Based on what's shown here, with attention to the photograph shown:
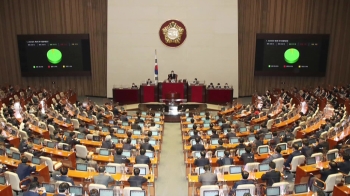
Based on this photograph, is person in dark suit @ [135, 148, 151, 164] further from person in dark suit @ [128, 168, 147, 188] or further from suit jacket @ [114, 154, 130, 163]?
person in dark suit @ [128, 168, 147, 188]

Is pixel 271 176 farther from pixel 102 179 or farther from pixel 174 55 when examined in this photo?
pixel 174 55

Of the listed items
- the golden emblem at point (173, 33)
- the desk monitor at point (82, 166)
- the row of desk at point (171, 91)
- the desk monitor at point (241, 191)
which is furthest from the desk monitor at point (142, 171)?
the golden emblem at point (173, 33)

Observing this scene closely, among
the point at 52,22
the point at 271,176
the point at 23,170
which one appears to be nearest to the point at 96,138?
Result: the point at 23,170

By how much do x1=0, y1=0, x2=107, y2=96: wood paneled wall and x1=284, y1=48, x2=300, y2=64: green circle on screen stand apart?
42.2 feet

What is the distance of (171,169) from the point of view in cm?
1260

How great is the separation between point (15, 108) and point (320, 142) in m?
13.5

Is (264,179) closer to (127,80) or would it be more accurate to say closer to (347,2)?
(127,80)

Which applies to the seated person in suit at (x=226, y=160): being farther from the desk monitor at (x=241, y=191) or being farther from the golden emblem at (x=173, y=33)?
the golden emblem at (x=173, y=33)

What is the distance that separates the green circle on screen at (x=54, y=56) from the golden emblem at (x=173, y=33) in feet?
24.7

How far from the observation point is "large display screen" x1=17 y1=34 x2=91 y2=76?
81.1 ft

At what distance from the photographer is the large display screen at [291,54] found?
81.8 ft

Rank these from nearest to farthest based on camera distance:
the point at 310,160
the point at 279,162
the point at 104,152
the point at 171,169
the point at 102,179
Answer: the point at 102,179 → the point at 310,160 → the point at 279,162 → the point at 104,152 → the point at 171,169

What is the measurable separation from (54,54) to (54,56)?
140 mm

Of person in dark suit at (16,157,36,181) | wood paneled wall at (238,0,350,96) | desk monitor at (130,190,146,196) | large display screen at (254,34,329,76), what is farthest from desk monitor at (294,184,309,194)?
wood paneled wall at (238,0,350,96)
